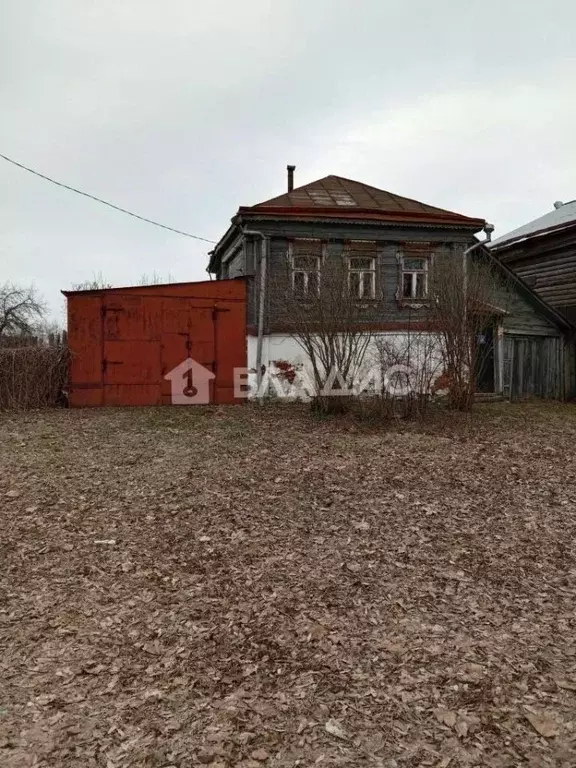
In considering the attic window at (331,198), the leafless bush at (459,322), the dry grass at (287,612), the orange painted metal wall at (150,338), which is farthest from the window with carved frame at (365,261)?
the dry grass at (287,612)

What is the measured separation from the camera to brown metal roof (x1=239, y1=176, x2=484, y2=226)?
13.5m

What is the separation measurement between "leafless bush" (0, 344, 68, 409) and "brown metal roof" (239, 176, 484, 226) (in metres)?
5.66

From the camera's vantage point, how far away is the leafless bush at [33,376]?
1152cm

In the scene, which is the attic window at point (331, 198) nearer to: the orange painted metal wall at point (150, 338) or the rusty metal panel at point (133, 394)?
the orange painted metal wall at point (150, 338)

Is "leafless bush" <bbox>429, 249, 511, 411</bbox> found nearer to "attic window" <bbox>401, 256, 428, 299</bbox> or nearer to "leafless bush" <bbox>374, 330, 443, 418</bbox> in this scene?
"leafless bush" <bbox>374, 330, 443, 418</bbox>

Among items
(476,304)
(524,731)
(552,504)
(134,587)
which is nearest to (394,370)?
(476,304)

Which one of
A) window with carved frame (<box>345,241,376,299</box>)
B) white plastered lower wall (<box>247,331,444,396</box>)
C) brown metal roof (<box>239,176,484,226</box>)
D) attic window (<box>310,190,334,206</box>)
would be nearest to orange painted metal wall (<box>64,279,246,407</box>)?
brown metal roof (<box>239,176,484,226</box>)

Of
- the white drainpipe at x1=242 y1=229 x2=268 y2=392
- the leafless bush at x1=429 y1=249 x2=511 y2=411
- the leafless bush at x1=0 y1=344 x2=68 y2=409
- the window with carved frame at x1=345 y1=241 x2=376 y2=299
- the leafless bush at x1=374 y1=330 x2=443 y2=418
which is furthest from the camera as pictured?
the window with carved frame at x1=345 y1=241 x2=376 y2=299

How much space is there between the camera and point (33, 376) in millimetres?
11672

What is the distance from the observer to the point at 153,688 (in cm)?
281

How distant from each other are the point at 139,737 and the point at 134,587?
1.53 meters

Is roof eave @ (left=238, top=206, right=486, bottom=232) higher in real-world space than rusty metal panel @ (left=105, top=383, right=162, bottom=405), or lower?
higher

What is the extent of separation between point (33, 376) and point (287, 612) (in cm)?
1001

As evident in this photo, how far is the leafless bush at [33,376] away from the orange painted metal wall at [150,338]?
0.36 meters
